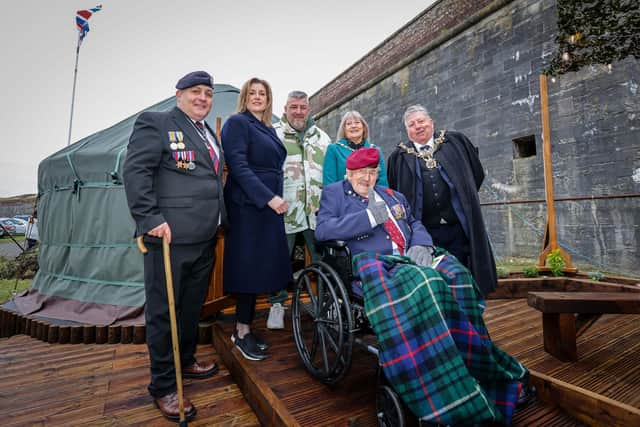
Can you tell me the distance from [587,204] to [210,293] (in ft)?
14.7

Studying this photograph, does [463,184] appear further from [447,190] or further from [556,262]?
[556,262]

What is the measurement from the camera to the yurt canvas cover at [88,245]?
3.45m

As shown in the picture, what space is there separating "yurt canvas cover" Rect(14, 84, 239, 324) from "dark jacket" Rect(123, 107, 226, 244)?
2.20 meters

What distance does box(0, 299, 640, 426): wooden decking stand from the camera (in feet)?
4.38

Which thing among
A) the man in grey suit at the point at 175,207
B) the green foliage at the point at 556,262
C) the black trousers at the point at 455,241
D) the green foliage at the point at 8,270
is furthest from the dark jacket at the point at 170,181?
the green foliage at the point at 8,270

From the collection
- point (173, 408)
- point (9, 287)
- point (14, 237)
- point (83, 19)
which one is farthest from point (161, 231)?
point (14, 237)

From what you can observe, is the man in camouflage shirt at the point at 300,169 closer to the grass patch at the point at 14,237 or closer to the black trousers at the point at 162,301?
the black trousers at the point at 162,301

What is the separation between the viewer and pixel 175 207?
1.54m

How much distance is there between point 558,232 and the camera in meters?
4.27

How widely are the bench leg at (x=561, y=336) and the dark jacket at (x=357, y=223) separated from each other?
896 mm

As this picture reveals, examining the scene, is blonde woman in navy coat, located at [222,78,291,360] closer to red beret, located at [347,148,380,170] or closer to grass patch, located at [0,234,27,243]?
red beret, located at [347,148,380,170]

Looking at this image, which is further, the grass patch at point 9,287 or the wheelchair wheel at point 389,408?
the grass patch at point 9,287

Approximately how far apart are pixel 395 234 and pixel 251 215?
32.1 inches

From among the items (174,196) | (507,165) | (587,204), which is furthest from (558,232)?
(174,196)
